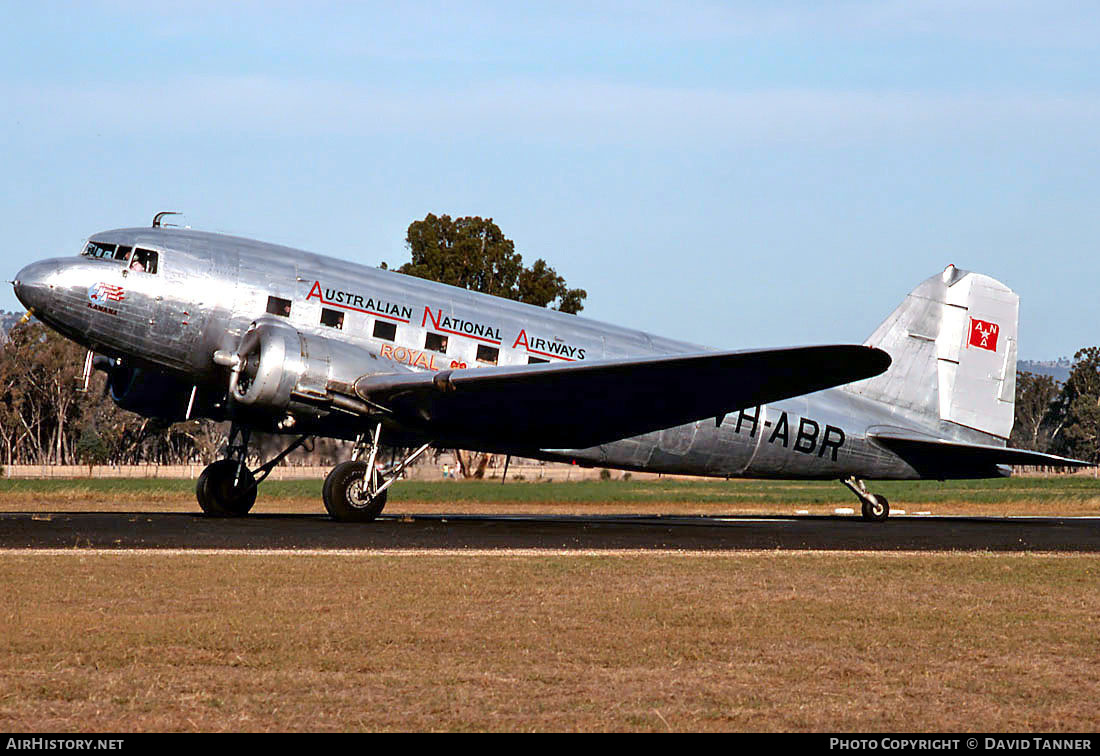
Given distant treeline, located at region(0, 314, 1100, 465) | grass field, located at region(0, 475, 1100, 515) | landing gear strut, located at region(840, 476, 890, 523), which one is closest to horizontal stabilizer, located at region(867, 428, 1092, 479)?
landing gear strut, located at region(840, 476, 890, 523)

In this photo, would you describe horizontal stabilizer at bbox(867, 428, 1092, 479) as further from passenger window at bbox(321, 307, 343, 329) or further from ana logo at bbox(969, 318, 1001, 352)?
passenger window at bbox(321, 307, 343, 329)

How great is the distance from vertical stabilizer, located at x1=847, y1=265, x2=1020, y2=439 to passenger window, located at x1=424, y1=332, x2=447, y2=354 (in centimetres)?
909

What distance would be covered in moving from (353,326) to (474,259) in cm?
4746

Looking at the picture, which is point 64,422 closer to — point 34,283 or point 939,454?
point 34,283

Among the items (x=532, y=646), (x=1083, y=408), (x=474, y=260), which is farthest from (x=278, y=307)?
(x=1083, y=408)

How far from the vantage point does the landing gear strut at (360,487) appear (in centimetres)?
1959

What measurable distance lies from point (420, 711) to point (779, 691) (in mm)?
2140

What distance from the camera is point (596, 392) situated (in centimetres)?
2012

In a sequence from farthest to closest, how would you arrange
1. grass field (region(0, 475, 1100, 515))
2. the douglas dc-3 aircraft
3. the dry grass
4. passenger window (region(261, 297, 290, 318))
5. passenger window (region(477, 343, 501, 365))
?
grass field (region(0, 475, 1100, 515)), passenger window (region(477, 343, 501, 365)), passenger window (region(261, 297, 290, 318)), the douglas dc-3 aircraft, the dry grass

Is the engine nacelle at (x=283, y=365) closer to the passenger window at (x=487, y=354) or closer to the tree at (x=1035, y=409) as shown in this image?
the passenger window at (x=487, y=354)

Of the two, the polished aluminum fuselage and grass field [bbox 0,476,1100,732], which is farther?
the polished aluminum fuselage

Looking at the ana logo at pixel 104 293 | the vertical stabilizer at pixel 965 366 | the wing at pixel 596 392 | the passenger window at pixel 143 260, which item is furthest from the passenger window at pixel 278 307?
the vertical stabilizer at pixel 965 366

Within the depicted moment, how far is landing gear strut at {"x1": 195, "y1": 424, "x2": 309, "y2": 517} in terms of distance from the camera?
21891mm

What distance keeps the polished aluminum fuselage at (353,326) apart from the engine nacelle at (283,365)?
220mm
